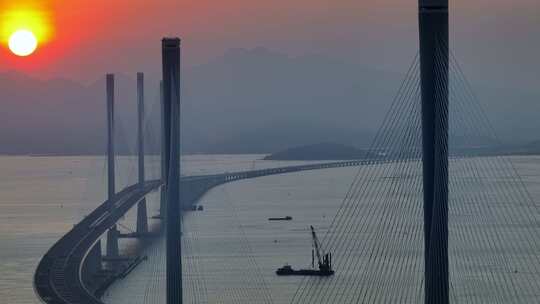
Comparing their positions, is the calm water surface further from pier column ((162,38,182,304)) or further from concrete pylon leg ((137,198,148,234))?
pier column ((162,38,182,304))

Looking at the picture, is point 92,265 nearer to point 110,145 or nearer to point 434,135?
point 110,145

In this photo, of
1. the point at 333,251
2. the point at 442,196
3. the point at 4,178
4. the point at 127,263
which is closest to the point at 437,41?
the point at 442,196

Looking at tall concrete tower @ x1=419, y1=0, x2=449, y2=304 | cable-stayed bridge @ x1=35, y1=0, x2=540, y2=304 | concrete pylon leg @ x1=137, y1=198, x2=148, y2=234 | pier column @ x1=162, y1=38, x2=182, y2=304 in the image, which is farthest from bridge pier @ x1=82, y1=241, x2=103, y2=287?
tall concrete tower @ x1=419, y1=0, x2=449, y2=304

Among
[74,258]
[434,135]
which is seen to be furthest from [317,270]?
[434,135]

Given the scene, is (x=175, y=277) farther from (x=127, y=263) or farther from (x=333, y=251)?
(x=333, y=251)

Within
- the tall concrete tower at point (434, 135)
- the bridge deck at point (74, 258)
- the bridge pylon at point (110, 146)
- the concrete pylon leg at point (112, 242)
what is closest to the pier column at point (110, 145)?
the bridge pylon at point (110, 146)
